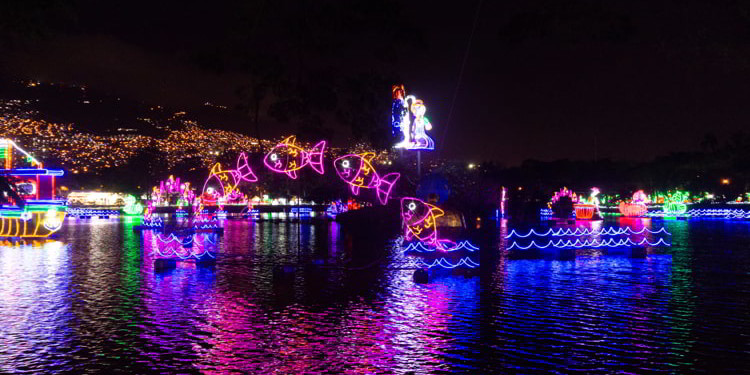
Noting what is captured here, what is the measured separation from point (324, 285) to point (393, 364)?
743 centimetres

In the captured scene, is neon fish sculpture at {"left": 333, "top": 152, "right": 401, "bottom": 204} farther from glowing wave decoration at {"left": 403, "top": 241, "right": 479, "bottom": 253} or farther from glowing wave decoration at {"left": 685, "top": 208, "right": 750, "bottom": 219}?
glowing wave decoration at {"left": 685, "top": 208, "right": 750, "bottom": 219}

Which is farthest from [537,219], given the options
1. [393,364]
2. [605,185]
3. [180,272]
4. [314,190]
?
[605,185]

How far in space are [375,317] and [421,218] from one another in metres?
7.65

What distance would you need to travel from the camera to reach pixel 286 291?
14.9 metres

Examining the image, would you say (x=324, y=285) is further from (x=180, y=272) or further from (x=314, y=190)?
(x=314, y=190)

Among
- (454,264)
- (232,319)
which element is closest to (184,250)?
(454,264)

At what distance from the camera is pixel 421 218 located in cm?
1923

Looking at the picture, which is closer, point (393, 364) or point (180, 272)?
point (393, 364)

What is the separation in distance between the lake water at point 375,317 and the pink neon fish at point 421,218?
1015 mm

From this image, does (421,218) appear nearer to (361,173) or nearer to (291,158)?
(361,173)

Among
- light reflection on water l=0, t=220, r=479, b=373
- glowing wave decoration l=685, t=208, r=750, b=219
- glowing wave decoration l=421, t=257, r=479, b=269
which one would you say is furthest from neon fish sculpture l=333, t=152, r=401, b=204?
glowing wave decoration l=685, t=208, r=750, b=219

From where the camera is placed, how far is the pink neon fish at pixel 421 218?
1905cm

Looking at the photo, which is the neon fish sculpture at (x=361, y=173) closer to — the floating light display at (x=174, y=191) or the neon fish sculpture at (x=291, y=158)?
the neon fish sculpture at (x=291, y=158)

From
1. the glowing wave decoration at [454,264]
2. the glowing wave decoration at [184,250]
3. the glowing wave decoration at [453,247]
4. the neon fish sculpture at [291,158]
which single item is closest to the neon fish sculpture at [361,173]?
the neon fish sculpture at [291,158]
